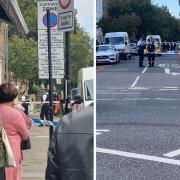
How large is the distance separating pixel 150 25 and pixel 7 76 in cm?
65

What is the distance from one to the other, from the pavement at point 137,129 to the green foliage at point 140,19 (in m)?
0.29

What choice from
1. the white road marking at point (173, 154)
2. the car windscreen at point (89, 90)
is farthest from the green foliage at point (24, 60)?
the white road marking at point (173, 154)

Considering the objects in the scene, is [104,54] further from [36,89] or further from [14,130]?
[14,130]

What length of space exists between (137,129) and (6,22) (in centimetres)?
137

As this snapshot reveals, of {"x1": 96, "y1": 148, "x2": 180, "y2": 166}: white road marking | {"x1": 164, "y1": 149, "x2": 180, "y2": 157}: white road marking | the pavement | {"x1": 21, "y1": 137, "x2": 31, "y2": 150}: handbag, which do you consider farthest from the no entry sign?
{"x1": 164, "y1": 149, "x2": 180, "y2": 157}: white road marking

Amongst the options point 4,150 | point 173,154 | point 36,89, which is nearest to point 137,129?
point 173,154

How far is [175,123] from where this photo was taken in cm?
273

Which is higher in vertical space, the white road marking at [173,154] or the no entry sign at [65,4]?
the no entry sign at [65,4]

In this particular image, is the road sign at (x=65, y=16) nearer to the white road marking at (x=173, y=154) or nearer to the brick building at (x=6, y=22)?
the brick building at (x=6, y=22)

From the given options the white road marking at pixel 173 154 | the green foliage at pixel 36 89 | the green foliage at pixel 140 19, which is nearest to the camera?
the green foliage at pixel 36 89

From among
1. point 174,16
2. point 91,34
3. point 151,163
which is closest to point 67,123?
point 91,34

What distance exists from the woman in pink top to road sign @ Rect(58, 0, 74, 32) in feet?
0.58

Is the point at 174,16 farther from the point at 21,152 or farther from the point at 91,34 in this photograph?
the point at 21,152

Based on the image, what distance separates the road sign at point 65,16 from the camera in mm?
1115
